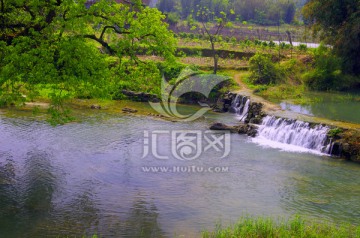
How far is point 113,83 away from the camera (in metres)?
17.4

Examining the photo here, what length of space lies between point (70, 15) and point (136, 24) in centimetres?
263

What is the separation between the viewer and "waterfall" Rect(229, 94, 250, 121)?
3174cm

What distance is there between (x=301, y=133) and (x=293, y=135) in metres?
0.45

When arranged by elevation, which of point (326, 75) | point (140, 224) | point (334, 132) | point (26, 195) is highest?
point (326, 75)

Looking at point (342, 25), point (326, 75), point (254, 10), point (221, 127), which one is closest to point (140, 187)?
point (221, 127)

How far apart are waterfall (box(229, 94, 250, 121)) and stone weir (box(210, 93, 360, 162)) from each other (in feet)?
4.85

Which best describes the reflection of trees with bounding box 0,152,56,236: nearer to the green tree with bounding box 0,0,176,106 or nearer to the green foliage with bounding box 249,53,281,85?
the green tree with bounding box 0,0,176,106

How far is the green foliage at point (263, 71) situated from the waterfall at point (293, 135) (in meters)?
14.1

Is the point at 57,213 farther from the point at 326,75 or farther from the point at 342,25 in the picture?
the point at 342,25

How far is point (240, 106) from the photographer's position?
109ft

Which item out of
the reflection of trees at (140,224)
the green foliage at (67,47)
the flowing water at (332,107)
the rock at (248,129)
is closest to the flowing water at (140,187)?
the reflection of trees at (140,224)

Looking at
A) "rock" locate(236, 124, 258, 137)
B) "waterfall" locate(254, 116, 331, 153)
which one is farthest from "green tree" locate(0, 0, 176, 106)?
"waterfall" locate(254, 116, 331, 153)

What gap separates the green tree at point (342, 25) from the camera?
38688mm

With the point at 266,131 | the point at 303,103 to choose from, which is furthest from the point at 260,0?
the point at 266,131
